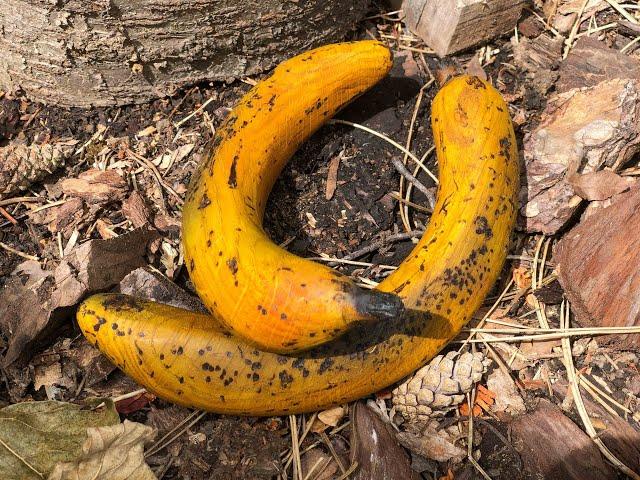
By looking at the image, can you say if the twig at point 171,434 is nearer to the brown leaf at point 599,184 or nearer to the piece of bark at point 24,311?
the piece of bark at point 24,311

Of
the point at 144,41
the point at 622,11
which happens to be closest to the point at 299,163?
the point at 144,41

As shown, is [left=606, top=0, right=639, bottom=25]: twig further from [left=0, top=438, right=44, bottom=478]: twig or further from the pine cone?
[left=0, top=438, right=44, bottom=478]: twig

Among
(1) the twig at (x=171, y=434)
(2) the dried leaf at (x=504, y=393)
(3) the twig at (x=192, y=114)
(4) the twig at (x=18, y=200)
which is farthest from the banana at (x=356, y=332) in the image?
(3) the twig at (x=192, y=114)

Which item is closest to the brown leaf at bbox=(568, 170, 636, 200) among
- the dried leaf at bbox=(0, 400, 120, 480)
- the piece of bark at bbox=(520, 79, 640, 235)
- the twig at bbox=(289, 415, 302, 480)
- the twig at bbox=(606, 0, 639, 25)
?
the piece of bark at bbox=(520, 79, 640, 235)

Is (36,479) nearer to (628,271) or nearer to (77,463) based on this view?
(77,463)

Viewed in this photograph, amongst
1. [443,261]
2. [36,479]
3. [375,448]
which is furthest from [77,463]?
[443,261]
